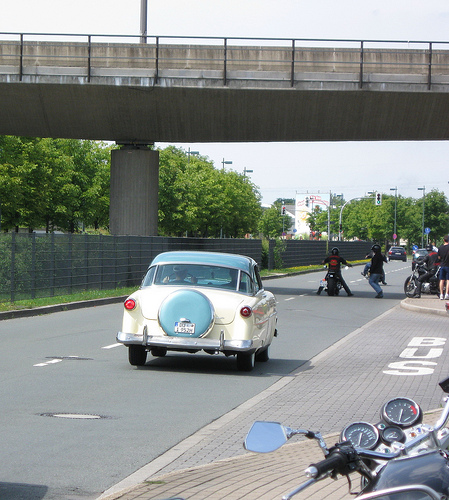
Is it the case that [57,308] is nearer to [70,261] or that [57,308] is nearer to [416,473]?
[70,261]

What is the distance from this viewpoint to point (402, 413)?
291cm

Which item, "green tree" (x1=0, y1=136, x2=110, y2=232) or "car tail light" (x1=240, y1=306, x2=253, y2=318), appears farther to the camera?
"green tree" (x1=0, y1=136, x2=110, y2=232)

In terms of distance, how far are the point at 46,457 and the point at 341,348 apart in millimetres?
9168

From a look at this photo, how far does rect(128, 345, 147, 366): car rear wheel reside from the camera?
39.1 feet

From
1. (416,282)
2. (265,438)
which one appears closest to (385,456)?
(265,438)

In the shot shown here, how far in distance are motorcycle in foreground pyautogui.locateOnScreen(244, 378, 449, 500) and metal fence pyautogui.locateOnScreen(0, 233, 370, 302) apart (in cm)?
2079

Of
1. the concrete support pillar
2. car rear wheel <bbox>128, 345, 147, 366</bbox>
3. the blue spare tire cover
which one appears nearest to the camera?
the blue spare tire cover

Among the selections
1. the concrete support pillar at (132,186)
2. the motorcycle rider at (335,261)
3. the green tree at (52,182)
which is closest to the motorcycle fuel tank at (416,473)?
the motorcycle rider at (335,261)

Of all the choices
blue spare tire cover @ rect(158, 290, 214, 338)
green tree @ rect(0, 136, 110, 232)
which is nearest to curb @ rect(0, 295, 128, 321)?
blue spare tire cover @ rect(158, 290, 214, 338)

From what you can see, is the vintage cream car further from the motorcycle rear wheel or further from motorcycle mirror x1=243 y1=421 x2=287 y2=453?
the motorcycle rear wheel

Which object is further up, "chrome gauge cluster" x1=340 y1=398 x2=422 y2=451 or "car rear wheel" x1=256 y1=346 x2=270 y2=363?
"chrome gauge cluster" x1=340 y1=398 x2=422 y2=451

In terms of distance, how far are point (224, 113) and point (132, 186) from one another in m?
5.61

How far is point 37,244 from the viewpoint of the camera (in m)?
24.9

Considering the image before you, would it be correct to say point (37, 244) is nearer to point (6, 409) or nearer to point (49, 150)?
point (6, 409)
